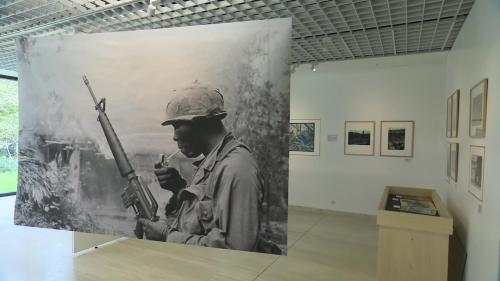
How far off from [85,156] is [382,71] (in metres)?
5.81

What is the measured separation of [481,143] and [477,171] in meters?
0.24

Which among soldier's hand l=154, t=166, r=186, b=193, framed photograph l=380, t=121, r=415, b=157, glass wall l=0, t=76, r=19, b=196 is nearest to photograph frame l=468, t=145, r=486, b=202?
soldier's hand l=154, t=166, r=186, b=193

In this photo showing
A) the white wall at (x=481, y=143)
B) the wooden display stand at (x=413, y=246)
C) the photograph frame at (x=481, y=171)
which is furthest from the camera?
the wooden display stand at (x=413, y=246)

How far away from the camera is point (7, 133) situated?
7.77 meters

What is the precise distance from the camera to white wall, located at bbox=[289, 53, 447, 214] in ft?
19.4

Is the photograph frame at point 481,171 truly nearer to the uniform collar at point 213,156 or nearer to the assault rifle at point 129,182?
the uniform collar at point 213,156

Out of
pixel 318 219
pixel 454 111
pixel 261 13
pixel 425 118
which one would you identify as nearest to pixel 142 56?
pixel 261 13

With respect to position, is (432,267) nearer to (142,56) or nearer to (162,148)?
(162,148)

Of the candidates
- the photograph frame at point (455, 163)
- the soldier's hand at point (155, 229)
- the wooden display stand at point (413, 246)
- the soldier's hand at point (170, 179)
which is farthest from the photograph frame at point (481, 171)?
the soldier's hand at point (155, 229)

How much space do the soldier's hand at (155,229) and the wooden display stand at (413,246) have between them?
2.02 metres

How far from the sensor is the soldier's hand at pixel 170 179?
6.93 feet

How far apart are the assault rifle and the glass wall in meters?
7.26

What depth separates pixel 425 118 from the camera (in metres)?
5.99

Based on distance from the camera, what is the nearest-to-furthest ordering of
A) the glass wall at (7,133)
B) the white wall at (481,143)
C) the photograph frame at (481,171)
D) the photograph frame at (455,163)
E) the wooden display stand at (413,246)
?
the white wall at (481,143)
the photograph frame at (481,171)
the wooden display stand at (413,246)
the photograph frame at (455,163)
the glass wall at (7,133)
